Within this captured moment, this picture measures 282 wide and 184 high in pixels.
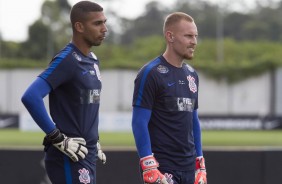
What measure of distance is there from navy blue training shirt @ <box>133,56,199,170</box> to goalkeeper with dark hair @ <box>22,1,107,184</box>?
1.26 ft

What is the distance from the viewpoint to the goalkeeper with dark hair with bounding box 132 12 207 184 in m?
5.61

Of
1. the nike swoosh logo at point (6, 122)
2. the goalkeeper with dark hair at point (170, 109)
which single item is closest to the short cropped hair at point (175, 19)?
the goalkeeper with dark hair at point (170, 109)

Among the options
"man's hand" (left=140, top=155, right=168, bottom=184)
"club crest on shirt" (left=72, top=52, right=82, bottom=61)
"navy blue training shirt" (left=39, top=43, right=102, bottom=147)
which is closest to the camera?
"navy blue training shirt" (left=39, top=43, right=102, bottom=147)

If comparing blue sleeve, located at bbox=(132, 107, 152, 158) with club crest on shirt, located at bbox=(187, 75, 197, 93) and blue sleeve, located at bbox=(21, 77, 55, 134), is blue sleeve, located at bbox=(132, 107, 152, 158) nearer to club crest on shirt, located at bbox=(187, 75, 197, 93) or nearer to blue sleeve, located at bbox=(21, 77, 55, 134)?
club crest on shirt, located at bbox=(187, 75, 197, 93)

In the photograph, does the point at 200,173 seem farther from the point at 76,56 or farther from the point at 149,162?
the point at 76,56

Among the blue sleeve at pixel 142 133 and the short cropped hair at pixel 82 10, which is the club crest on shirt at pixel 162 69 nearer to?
the blue sleeve at pixel 142 133

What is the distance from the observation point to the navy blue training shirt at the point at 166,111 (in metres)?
5.66

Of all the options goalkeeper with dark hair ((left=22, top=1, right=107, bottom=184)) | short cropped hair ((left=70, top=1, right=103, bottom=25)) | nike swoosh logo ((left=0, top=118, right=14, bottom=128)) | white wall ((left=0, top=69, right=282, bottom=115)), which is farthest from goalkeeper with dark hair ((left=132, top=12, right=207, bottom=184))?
white wall ((left=0, top=69, right=282, bottom=115))

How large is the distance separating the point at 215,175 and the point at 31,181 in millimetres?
2253

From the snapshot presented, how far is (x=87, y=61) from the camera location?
550 cm

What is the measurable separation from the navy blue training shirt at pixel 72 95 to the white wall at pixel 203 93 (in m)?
35.9

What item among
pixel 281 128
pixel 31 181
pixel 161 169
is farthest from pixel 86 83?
pixel 281 128

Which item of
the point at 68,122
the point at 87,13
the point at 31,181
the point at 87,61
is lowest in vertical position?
the point at 31,181

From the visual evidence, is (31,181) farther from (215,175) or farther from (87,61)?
(87,61)
